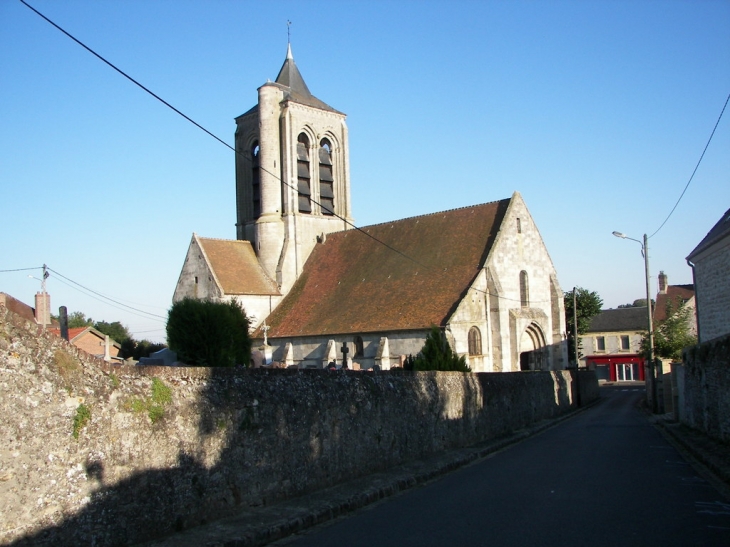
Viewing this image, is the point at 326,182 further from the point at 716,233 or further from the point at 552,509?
the point at 552,509

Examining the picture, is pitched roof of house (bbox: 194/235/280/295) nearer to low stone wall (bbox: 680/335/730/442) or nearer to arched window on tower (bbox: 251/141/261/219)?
arched window on tower (bbox: 251/141/261/219)

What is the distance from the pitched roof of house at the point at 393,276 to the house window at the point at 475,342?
1.81 metres

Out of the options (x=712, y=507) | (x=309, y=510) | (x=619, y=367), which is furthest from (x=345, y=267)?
(x=619, y=367)

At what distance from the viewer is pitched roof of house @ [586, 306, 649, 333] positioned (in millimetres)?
65000

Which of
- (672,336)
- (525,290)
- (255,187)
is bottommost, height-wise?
(672,336)

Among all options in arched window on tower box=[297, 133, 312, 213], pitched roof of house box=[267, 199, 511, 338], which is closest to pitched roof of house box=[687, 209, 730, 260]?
pitched roof of house box=[267, 199, 511, 338]

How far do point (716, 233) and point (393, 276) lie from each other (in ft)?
59.3

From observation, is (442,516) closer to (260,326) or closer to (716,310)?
(716,310)

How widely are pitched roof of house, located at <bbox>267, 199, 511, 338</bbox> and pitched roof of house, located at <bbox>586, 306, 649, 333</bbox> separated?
108ft

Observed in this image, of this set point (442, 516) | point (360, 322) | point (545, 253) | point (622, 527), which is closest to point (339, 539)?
point (442, 516)

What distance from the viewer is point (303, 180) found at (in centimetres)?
4356

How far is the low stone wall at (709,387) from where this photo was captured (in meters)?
13.1

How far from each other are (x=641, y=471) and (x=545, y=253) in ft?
88.4

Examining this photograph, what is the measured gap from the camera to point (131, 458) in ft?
21.4
